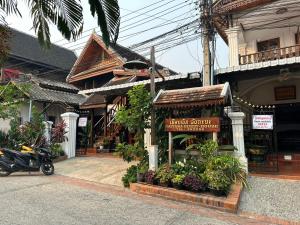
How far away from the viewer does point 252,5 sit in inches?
461

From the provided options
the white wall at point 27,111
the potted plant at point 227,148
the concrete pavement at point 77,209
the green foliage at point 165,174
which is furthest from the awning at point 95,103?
the potted plant at point 227,148

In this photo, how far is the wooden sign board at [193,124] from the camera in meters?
7.05

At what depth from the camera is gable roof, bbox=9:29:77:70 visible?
21250mm

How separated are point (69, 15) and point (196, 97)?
430cm

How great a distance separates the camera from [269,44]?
42.9 feet

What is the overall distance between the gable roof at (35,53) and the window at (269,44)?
15265 millimetres

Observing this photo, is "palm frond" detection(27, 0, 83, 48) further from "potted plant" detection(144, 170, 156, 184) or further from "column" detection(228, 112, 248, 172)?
"column" detection(228, 112, 248, 172)

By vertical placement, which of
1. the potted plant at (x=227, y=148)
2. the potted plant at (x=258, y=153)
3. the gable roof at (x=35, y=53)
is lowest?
the potted plant at (x=258, y=153)

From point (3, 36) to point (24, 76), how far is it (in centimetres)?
1424

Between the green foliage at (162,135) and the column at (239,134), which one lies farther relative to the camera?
the green foliage at (162,135)

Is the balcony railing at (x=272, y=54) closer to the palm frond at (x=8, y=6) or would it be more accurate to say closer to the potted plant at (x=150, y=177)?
the potted plant at (x=150, y=177)

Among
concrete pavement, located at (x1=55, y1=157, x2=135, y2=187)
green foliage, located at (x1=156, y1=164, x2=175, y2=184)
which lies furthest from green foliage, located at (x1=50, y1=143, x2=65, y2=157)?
green foliage, located at (x1=156, y1=164, x2=175, y2=184)

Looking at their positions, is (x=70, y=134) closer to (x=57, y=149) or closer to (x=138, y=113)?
(x=57, y=149)

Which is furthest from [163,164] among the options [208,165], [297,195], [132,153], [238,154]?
[297,195]
